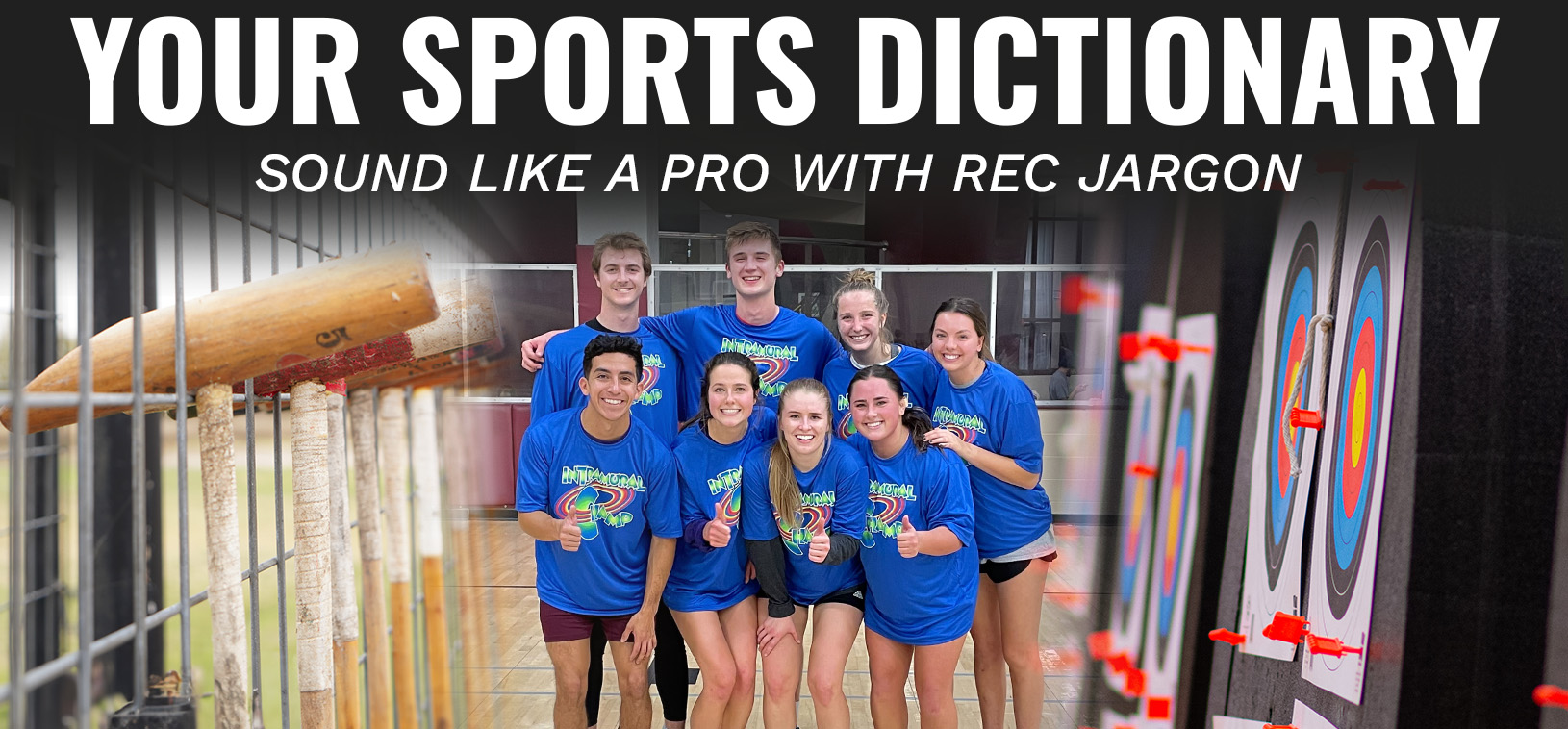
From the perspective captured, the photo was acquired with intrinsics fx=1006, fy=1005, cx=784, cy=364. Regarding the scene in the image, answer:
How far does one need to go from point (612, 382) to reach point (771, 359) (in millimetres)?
430

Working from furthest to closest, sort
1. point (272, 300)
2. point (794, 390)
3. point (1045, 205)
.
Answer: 1. point (1045, 205)
2. point (794, 390)
3. point (272, 300)

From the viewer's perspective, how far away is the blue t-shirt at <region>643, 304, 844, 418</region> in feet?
8.07

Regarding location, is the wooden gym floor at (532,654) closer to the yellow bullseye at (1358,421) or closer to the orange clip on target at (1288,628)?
the orange clip on target at (1288,628)

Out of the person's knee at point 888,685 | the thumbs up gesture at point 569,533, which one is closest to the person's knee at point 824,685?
the person's knee at point 888,685

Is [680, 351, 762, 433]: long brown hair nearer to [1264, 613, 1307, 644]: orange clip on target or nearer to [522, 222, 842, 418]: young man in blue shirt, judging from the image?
[522, 222, 842, 418]: young man in blue shirt

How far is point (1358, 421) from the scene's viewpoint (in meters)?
2.06

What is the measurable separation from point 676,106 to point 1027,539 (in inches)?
53.1

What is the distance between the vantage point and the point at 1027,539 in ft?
8.21

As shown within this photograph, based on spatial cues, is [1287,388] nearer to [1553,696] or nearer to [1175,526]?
[1175,526]

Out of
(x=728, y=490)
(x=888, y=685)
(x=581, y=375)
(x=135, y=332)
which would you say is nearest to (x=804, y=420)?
(x=728, y=490)

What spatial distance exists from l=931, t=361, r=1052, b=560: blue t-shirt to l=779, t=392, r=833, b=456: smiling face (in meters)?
0.40

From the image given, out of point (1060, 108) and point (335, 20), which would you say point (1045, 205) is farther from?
Result: point (335, 20)

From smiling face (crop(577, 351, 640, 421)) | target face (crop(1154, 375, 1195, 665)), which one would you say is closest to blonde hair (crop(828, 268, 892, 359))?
smiling face (crop(577, 351, 640, 421))

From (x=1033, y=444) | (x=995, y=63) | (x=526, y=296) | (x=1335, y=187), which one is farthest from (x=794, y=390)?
(x=526, y=296)
